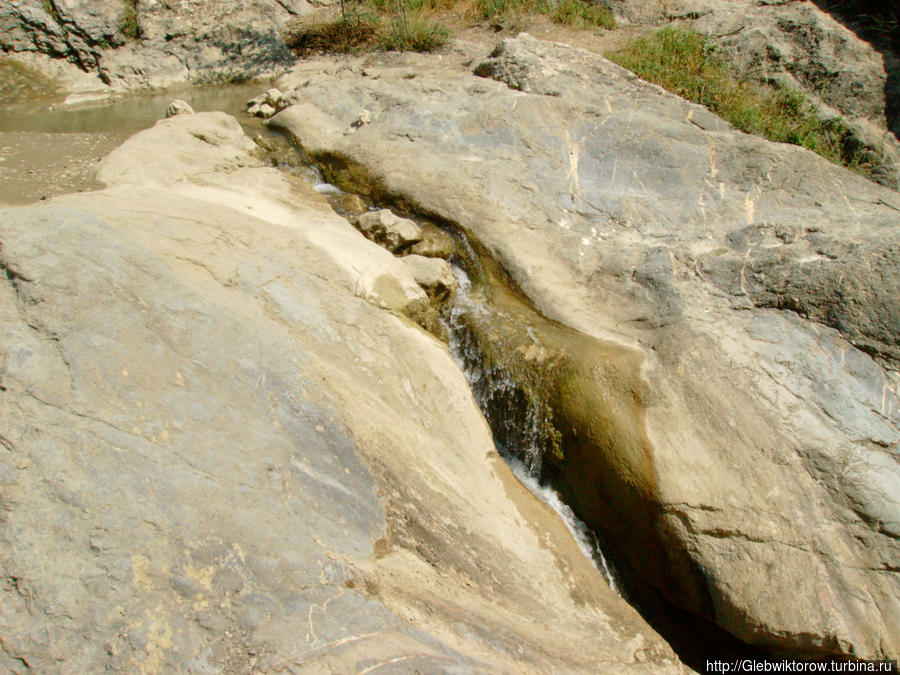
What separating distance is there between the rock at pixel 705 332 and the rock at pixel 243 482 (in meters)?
0.57

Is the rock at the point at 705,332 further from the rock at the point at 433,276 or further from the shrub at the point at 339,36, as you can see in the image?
the shrub at the point at 339,36

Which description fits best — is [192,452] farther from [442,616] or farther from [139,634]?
[442,616]

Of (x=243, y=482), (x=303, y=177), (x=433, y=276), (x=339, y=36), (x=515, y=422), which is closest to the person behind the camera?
(x=243, y=482)

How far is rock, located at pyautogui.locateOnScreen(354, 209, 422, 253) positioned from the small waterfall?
37.6 inches

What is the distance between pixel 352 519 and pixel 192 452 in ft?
2.26

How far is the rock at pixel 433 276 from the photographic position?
15.1ft

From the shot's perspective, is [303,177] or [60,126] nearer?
[303,177]

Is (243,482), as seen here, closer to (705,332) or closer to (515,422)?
(515,422)

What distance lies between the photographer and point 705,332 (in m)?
3.88

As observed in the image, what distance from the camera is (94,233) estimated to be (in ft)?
10.1

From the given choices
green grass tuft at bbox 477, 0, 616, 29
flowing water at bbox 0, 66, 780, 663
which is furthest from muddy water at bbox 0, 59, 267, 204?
green grass tuft at bbox 477, 0, 616, 29

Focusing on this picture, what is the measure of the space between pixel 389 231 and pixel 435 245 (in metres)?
0.40

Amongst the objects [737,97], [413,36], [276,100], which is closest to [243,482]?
[276,100]

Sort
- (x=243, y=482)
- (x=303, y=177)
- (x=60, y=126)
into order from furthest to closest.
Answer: (x=60, y=126) < (x=303, y=177) < (x=243, y=482)
